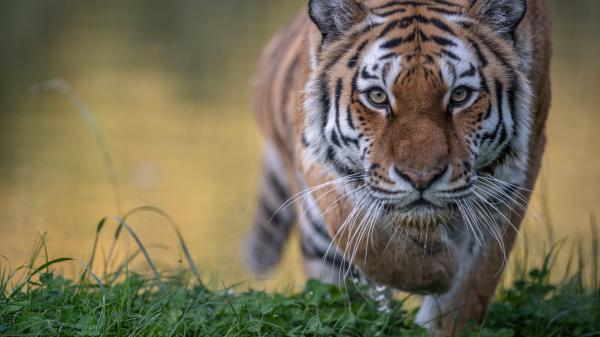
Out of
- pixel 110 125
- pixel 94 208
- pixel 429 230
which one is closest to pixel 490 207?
pixel 429 230

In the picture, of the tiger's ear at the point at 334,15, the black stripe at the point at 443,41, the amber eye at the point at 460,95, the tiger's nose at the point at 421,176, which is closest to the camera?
the tiger's nose at the point at 421,176

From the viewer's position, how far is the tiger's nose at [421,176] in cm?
315

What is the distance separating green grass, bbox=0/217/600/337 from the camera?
3.19 meters

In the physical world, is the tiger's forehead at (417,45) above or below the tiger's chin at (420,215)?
above

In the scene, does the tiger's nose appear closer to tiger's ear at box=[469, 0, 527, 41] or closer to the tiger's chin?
the tiger's chin

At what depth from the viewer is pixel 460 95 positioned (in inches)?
129

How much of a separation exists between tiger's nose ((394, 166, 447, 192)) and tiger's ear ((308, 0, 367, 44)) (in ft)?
2.08

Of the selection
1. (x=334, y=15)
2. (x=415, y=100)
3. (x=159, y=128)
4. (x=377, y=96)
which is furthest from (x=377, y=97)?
(x=159, y=128)

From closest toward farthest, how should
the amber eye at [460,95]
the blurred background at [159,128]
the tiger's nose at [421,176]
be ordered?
the tiger's nose at [421,176] < the amber eye at [460,95] < the blurred background at [159,128]

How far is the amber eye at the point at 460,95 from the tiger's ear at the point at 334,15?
0.50 meters

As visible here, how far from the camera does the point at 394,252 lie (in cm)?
361

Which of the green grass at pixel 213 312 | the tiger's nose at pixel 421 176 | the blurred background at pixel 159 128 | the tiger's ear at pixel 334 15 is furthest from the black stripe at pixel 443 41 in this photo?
the blurred background at pixel 159 128

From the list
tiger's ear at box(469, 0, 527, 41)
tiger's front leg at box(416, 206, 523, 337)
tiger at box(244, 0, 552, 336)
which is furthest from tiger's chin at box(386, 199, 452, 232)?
tiger's ear at box(469, 0, 527, 41)

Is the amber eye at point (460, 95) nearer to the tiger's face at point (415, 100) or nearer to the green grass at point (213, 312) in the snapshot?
the tiger's face at point (415, 100)
